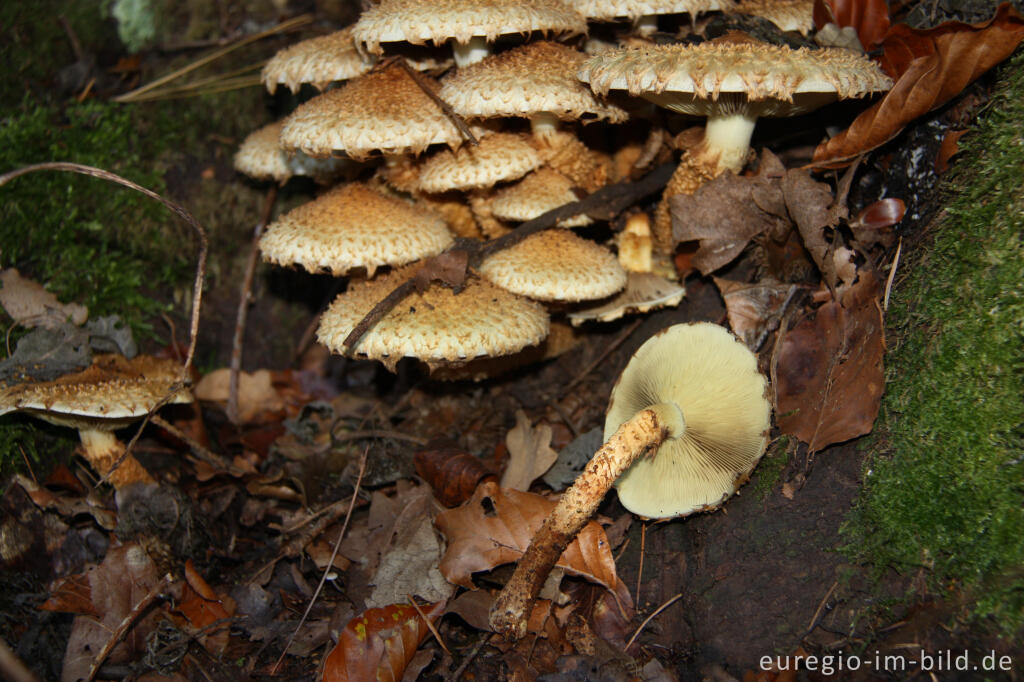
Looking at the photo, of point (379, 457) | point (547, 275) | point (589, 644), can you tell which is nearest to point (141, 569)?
point (379, 457)

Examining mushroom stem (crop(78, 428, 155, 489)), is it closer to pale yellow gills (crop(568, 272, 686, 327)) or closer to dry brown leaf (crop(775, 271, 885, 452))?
pale yellow gills (crop(568, 272, 686, 327))

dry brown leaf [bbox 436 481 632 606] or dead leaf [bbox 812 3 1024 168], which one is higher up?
dead leaf [bbox 812 3 1024 168]

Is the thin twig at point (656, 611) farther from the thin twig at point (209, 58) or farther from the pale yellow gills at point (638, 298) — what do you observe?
the thin twig at point (209, 58)

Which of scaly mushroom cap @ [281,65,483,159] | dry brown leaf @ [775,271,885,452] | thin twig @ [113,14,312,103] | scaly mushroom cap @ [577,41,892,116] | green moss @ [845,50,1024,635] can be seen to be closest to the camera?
green moss @ [845,50,1024,635]

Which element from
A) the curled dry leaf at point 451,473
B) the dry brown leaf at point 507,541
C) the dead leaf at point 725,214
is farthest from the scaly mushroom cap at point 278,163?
the dry brown leaf at point 507,541

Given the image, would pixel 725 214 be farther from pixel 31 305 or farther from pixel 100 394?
pixel 31 305

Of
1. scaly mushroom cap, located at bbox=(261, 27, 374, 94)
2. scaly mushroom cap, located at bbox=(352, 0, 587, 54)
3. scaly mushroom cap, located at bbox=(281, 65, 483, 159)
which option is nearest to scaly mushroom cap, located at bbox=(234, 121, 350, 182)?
scaly mushroom cap, located at bbox=(261, 27, 374, 94)
